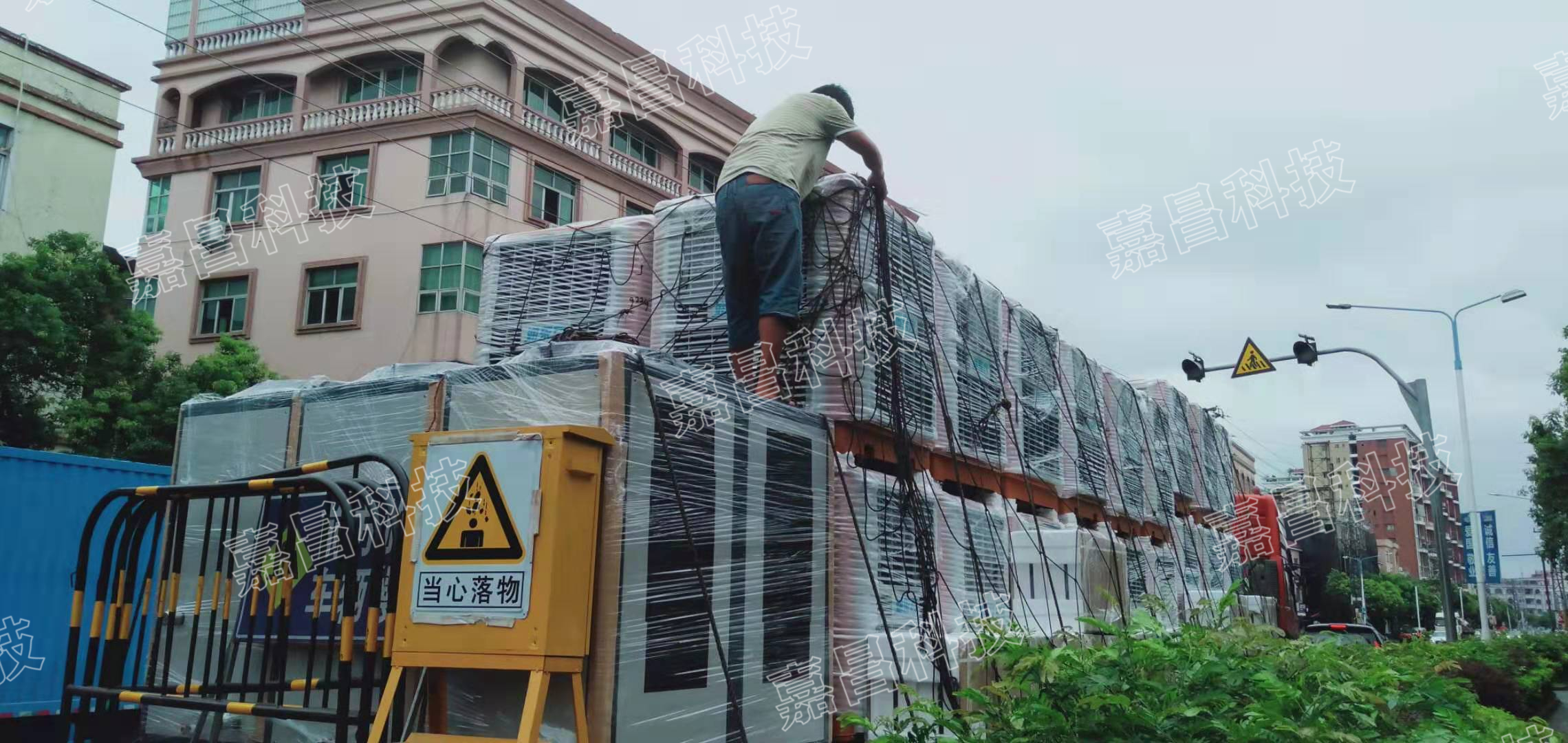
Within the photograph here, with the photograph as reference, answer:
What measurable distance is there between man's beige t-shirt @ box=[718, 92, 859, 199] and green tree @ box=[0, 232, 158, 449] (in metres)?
14.8

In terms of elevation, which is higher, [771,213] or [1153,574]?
[771,213]

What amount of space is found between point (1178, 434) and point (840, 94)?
264 inches

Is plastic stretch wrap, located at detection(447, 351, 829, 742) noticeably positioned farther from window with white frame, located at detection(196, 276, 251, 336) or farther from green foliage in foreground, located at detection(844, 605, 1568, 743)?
window with white frame, located at detection(196, 276, 251, 336)

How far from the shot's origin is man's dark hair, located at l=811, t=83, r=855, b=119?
561 cm

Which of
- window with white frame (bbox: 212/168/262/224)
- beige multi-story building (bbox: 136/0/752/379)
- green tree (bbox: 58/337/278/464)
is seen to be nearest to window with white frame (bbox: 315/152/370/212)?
beige multi-story building (bbox: 136/0/752/379)

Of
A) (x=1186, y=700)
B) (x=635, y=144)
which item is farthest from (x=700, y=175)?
(x=1186, y=700)

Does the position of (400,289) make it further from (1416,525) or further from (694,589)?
(1416,525)

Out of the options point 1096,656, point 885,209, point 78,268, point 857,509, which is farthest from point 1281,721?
point 78,268

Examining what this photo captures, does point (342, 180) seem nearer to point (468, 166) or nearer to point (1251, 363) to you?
point (468, 166)

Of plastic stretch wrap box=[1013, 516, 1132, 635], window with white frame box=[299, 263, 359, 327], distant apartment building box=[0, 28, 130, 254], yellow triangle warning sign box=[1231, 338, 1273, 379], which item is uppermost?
distant apartment building box=[0, 28, 130, 254]

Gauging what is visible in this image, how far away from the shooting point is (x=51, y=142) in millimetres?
19281

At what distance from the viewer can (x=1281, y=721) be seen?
107 inches

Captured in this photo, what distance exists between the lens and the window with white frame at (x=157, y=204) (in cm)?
2481

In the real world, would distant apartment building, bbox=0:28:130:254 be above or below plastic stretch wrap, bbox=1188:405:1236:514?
above
